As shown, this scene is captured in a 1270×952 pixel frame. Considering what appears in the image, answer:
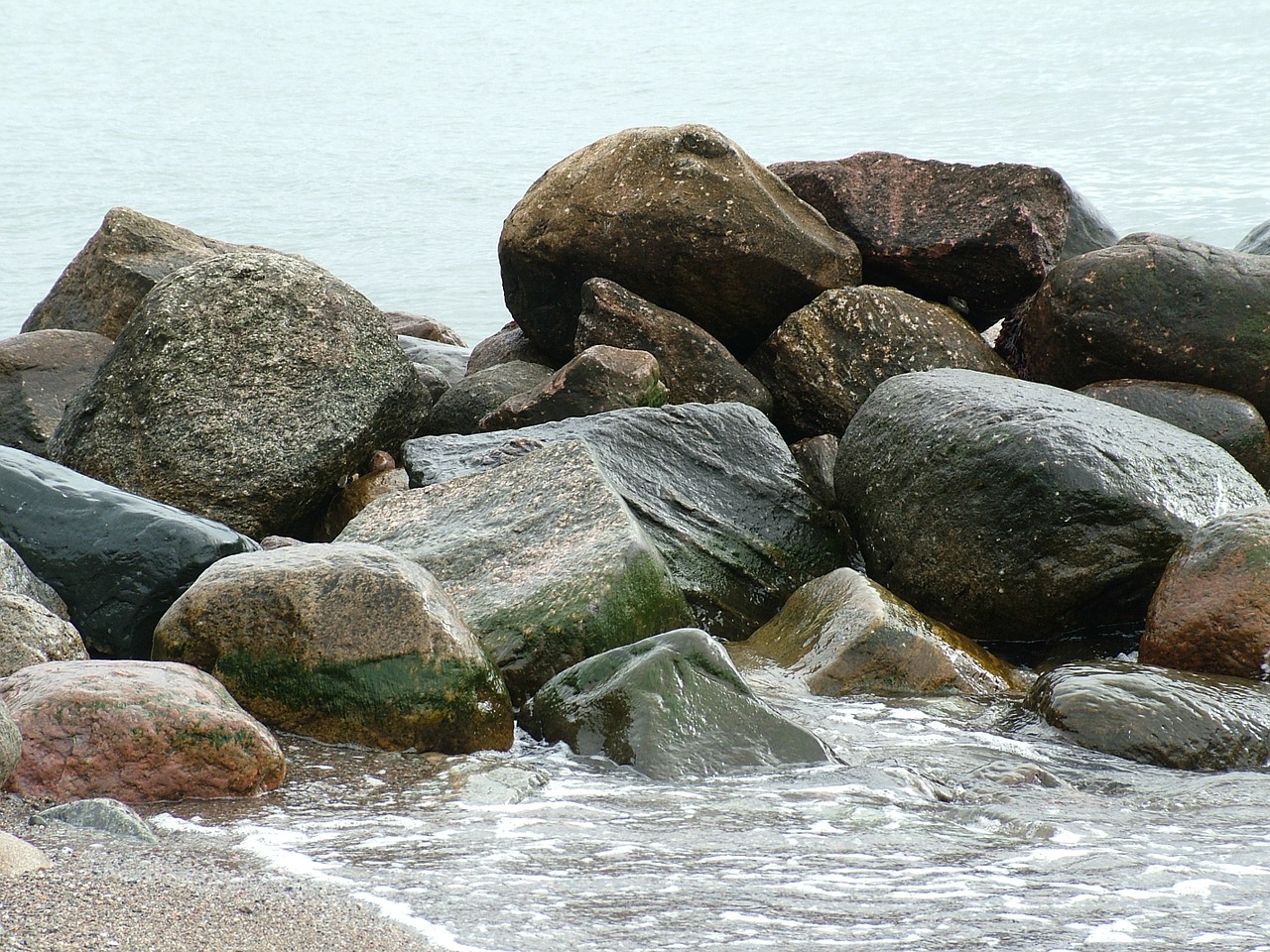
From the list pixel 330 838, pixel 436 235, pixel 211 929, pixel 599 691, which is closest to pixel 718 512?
pixel 599 691

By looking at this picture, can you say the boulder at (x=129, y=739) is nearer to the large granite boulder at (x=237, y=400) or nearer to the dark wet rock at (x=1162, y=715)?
the dark wet rock at (x=1162, y=715)

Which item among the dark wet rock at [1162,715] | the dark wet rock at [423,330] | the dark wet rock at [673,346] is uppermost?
the dark wet rock at [673,346]

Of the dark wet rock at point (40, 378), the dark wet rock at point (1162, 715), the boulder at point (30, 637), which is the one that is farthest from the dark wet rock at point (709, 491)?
the dark wet rock at point (40, 378)

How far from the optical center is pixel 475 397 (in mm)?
7465

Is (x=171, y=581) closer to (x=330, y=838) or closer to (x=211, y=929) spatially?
(x=330, y=838)

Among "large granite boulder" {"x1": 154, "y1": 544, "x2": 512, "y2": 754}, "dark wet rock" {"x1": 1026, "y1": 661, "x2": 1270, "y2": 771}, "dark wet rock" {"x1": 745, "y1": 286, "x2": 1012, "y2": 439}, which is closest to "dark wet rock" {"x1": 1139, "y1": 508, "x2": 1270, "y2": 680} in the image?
"dark wet rock" {"x1": 1026, "y1": 661, "x2": 1270, "y2": 771}

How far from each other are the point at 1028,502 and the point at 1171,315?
2.09 metres

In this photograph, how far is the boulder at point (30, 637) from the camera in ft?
A: 12.6

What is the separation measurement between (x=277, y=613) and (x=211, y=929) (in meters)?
1.55

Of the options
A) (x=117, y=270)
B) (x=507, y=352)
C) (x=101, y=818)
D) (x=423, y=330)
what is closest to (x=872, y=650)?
(x=101, y=818)

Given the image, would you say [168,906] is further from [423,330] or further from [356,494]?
[423,330]

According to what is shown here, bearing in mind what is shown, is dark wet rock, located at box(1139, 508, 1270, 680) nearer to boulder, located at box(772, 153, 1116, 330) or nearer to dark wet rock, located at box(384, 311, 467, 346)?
boulder, located at box(772, 153, 1116, 330)

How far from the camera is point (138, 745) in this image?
10.8 feet

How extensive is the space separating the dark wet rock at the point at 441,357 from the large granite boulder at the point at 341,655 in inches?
211
